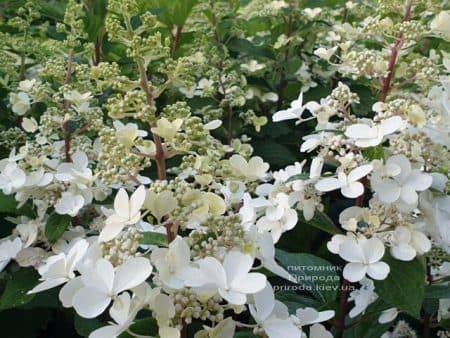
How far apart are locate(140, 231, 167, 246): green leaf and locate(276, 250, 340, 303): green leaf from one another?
0.37 meters

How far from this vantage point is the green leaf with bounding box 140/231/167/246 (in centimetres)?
107

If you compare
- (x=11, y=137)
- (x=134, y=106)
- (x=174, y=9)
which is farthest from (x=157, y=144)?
(x=174, y=9)

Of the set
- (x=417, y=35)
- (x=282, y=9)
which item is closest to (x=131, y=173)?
(x=417, y=35)

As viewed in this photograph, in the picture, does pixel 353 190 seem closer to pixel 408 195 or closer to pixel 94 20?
pixel 408 195

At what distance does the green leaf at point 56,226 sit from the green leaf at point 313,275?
1.59 ft

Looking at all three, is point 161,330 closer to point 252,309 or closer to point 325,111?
point 252,309

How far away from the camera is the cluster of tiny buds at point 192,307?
0.95 m

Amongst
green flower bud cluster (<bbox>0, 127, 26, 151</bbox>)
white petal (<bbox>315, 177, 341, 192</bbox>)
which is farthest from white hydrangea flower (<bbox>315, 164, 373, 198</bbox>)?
green flower bud cluster (<bbox>0, 127, 26, 151</bbox>)

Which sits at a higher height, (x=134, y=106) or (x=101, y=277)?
(x=134, y=106)

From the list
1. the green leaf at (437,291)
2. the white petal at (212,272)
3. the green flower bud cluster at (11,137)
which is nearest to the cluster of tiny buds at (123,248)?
the white petal at (212,272)

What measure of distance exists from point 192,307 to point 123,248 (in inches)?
5.4

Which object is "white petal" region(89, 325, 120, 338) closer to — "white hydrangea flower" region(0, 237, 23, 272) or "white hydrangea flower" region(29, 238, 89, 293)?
"white hydrangea flower" region(29, 238, 89, 293)

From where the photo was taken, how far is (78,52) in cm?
205

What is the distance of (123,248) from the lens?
976 millimetres
